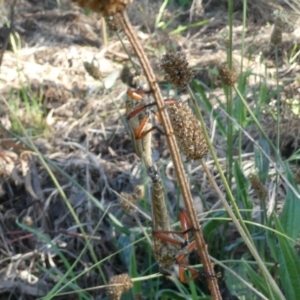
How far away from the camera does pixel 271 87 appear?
8.39 feet

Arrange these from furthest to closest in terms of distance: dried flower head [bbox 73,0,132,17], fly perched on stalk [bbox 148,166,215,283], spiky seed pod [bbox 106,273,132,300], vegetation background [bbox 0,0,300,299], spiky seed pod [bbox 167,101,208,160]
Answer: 1. vegetation background [bbox 0,0,300,299]
2. spiky seed pod [bbox 106,273,132,300]
3. fly perched on stalk [bbox 148,166,215,283]
4. spiky seed pod [bbox 167,101,208,160]
5. dried flower head [bbox 73,0,132,17]

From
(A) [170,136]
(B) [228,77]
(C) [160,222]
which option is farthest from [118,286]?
(A) [170,136]

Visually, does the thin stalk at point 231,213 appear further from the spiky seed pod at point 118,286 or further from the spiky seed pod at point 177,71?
the spiky seed pod at point 118,286

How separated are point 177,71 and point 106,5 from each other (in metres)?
0.24

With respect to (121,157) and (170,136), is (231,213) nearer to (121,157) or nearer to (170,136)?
(170,136)

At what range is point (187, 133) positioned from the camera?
2.41ft

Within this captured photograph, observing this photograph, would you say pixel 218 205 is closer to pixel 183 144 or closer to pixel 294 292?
pixel 294 292

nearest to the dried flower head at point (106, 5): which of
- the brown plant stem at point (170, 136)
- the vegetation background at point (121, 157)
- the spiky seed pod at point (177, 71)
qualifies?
the brown plant stem at point (170, 136)

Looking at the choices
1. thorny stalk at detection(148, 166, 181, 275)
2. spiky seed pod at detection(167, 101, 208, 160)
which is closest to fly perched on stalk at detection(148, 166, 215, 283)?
thorny stalk at detection(148, 166, 181, 275)

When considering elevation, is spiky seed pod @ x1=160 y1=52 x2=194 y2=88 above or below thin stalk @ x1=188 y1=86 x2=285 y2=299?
above

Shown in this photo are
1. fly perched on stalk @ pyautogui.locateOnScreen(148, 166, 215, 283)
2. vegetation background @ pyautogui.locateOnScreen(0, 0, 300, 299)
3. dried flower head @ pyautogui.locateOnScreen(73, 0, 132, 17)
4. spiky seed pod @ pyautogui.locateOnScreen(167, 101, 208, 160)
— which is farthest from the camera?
vegetation background @ pyautogui.locateOnScreen(0, 0, 300, 299)

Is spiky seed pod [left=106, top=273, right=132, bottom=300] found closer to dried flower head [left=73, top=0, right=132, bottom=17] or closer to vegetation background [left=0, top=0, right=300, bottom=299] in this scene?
vegetation background [left=0, top=0, right=300, bottom=299]

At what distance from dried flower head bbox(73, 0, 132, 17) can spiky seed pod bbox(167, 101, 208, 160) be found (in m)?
0.23

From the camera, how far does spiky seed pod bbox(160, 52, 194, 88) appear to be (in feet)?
2.45
